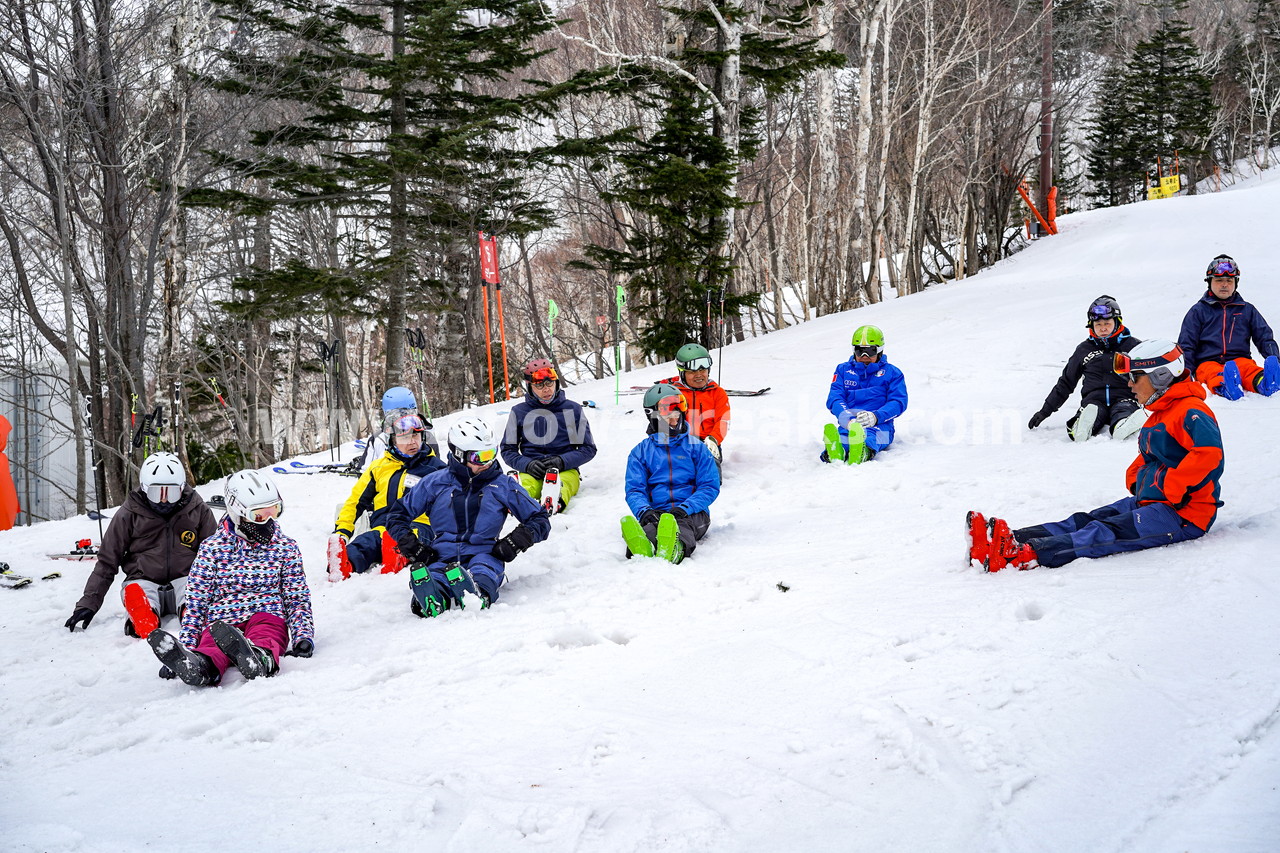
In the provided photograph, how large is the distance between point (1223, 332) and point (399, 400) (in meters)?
7.15

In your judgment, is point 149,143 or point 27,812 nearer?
point 27,812

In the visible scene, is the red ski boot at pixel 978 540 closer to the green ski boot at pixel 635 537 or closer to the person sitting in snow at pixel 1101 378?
the green ski boot at pixel 635 537

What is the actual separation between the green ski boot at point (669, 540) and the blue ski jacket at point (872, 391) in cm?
299

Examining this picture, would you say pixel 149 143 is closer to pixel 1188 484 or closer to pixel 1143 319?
pixel 1188 484

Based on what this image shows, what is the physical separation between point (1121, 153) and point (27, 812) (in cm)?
4073

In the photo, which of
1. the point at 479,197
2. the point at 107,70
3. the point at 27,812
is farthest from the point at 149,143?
the point at 27,812

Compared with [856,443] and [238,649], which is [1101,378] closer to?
[856,443]

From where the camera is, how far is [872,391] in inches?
295

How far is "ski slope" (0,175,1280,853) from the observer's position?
2400mm

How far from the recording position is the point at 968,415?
8.20 meters

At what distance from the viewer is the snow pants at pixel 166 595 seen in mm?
4777

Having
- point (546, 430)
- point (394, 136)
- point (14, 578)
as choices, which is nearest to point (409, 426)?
point (546, 430)

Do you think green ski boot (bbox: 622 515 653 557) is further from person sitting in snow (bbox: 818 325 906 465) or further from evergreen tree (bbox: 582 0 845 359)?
evergreen tree (bbox: 582 0 845 359)

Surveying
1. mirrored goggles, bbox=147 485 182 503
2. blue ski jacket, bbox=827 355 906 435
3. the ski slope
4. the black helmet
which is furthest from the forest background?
the black helmet
